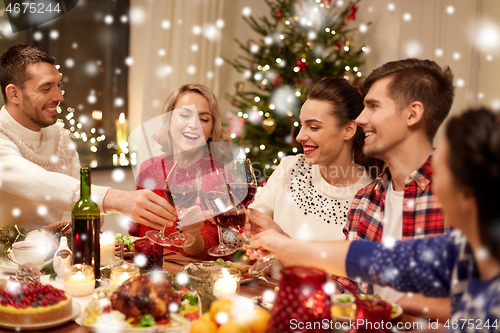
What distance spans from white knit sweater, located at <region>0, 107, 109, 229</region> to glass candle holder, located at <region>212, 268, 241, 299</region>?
0.62 metres

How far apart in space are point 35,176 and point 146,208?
59 cm

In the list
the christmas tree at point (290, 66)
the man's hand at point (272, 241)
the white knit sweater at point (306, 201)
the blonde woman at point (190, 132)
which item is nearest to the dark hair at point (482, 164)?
the man's hand at point (272, 241)

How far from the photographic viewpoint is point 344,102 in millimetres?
2141

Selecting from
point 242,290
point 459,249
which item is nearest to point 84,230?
point 242,290

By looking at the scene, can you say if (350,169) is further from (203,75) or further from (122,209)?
(203,75)

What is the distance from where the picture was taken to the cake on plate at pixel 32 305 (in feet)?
3.02

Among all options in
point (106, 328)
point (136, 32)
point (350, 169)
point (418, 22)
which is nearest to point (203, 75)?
point (136, 32)

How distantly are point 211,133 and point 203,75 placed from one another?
166 cm

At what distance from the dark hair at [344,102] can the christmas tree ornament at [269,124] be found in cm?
118

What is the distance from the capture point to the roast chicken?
0.92 meters
